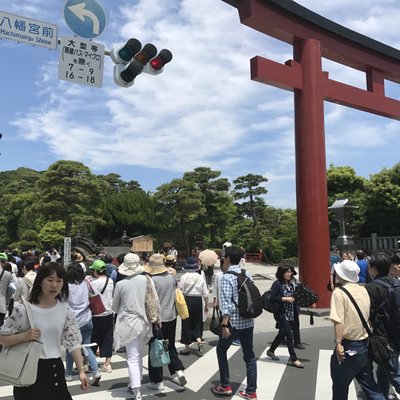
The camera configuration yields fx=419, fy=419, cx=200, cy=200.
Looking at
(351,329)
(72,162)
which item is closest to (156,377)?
(351,329)

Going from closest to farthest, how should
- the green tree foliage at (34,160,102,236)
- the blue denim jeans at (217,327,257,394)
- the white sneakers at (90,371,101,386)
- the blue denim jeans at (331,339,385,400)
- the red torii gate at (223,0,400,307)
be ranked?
the blue denim jeans at (331,339,385,400) < the blue denim jeans at (217,327,257,394) < the white sneakers at (90,371,101,386) < the red torii gate at (223,0,400,307) < the green tree foliage at (34,160,102,236)

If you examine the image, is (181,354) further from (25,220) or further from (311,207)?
(25,220)

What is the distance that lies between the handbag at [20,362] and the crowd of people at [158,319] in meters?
0.06

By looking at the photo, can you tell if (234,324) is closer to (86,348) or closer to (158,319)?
(158,319)

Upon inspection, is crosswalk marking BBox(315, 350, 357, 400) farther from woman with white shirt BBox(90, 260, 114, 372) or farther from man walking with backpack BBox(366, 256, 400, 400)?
woman with white shirt BBox(90, 260, 114, 372)

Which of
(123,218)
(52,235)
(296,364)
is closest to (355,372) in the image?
(296,364)

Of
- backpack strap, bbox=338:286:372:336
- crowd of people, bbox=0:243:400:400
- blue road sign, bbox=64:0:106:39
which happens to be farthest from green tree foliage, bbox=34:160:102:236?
backpack strap, bbox=338:286:372:336

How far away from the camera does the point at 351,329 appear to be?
355cm

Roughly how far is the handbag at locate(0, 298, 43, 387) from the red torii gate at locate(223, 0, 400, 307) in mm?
8425

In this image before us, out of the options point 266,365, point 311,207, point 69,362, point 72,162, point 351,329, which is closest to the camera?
point 351,329

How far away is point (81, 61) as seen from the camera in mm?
6441

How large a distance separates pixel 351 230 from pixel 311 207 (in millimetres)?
16551

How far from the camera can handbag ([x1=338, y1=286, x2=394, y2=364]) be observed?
3.54m

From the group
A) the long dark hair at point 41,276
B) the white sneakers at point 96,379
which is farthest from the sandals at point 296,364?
the long dark hair at point 41,276
